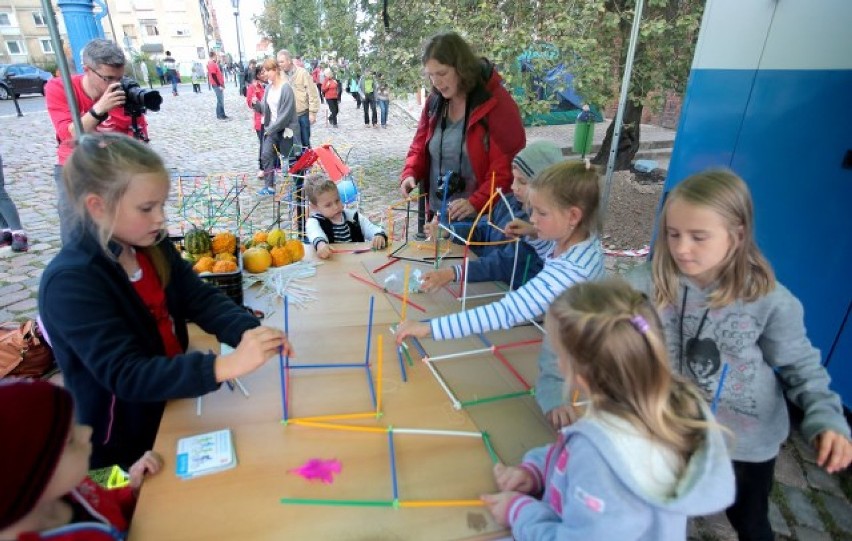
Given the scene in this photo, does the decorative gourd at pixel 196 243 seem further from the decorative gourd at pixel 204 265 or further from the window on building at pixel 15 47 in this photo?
the window on building at pixel 15 47

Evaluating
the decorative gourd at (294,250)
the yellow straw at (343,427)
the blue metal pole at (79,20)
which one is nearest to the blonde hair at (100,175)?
the yellow straw at (343,427)

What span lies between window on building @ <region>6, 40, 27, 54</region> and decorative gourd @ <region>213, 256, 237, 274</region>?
43257mm

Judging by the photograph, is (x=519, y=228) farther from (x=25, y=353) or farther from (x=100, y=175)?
(x=25, y=353)

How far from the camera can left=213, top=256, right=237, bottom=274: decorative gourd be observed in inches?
72.7

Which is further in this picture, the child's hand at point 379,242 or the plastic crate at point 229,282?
the child's hand at point 379,242

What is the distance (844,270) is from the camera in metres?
2.44

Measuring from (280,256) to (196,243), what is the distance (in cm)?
38

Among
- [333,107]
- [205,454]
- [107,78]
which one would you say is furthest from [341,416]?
[333,107]

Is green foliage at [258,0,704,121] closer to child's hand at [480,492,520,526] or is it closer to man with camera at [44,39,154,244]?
man with camera at [44,39,154,244]

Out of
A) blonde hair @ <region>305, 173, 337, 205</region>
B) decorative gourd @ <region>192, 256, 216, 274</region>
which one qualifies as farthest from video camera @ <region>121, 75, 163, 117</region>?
decorative gourd @ <region>192, 256, 216, 274</region>

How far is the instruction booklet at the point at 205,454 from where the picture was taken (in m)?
1.09

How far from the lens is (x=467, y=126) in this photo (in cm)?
274

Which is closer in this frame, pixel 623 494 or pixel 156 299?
pixel 623 494

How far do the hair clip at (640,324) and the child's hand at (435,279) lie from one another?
3.59 feet
